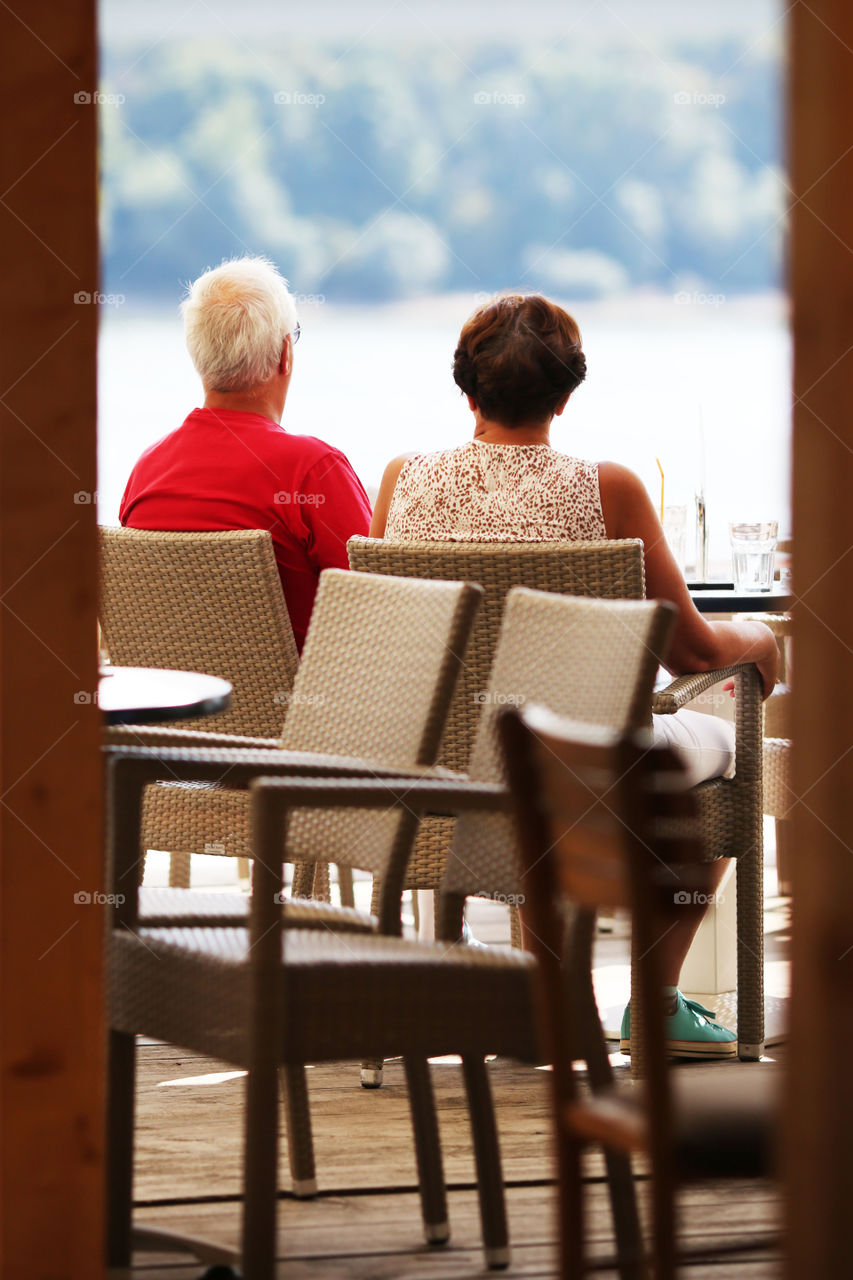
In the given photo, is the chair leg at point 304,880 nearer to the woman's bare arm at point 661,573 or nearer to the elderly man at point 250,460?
the elderly man at point 250,460

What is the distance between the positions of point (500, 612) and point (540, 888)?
1145 millimetres

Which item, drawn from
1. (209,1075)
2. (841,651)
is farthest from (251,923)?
(209,1075)

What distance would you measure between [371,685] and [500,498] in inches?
23.6

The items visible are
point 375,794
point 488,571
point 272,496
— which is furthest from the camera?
point 272,496

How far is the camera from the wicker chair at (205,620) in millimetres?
2479

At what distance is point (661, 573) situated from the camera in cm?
245

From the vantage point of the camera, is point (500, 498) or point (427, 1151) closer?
point (427, 1151)

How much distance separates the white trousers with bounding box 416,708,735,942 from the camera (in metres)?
2.51

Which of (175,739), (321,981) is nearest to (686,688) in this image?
(175,739)

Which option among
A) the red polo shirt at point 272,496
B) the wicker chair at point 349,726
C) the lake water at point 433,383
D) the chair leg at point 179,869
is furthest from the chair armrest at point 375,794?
the lake water at point 433,383

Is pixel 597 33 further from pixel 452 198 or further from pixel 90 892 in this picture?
pixel 90 892

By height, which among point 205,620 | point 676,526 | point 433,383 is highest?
point 433,383

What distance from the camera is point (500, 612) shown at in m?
2.33

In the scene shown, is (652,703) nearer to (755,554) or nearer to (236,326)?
(755,554)
